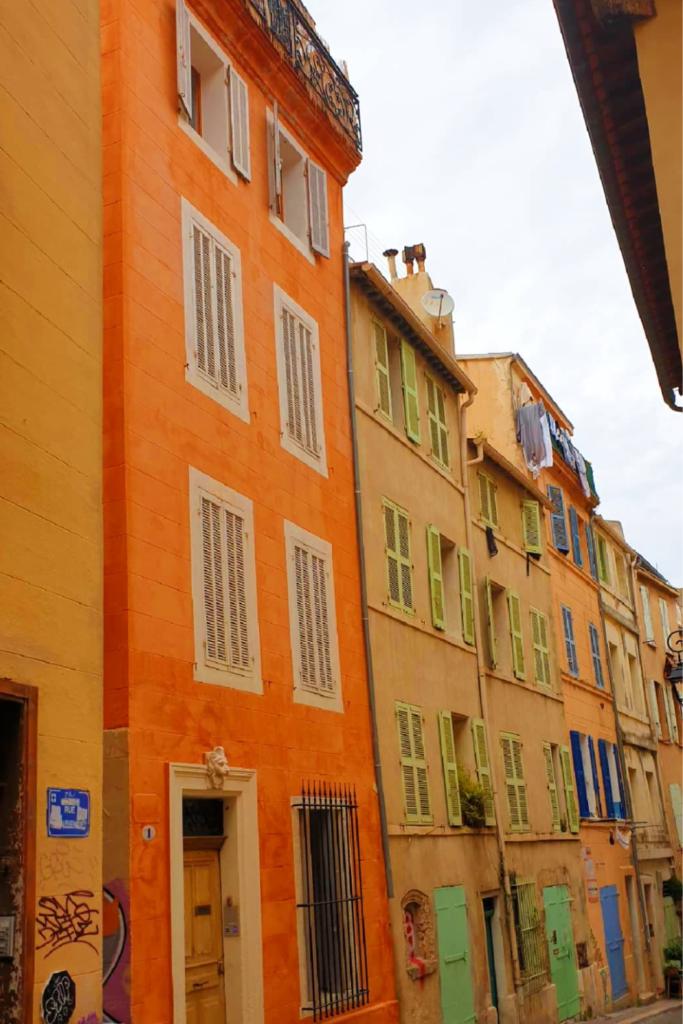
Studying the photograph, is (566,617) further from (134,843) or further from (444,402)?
(134,843)

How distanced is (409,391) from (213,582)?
23.1 ft

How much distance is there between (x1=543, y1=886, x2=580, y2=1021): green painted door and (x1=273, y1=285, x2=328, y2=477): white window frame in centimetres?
934

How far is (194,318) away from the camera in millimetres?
11094

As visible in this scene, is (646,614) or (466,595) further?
(646,614)

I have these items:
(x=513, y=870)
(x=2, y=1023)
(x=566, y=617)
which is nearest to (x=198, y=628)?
(x=2, y=1023)

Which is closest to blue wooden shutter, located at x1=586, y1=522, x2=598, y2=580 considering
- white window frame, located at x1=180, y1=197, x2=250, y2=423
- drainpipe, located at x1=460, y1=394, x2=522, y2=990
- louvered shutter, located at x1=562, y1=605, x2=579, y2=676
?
louvered shutter, located at x1=562, y1=605, x2=579, y2=676

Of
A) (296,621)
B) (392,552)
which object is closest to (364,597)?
(392,552)

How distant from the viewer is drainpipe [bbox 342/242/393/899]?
13.2 meters

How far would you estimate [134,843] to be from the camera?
8.80m

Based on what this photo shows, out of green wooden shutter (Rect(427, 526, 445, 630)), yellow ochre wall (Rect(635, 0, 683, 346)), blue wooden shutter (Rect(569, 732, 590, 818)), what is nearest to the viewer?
yellow ochre wall (Rect(635, 0, 683, 346))

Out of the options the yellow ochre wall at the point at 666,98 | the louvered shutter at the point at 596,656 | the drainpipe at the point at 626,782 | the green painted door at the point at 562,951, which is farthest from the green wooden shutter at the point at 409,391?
the drainpipe at the point at 626,782

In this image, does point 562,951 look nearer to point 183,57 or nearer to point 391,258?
point 391,258

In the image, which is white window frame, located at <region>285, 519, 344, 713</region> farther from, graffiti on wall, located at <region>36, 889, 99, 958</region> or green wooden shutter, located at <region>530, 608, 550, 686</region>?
green wooden shutter, located at <region>530, 608, 550, 686</region>

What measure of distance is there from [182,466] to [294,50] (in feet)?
19.2
